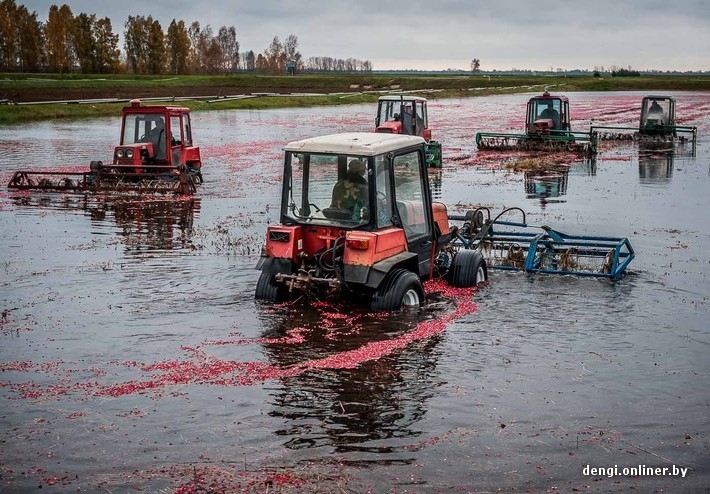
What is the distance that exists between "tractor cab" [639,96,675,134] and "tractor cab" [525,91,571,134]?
720 centimetres

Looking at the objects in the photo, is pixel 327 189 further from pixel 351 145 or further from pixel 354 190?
pixel 351 145

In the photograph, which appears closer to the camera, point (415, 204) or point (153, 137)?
point (415, 204)

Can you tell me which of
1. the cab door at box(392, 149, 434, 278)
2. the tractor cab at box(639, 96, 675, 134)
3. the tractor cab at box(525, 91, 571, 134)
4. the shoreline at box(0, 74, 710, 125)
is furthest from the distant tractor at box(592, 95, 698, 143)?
the cab door at box(392, 149, 434, 278)

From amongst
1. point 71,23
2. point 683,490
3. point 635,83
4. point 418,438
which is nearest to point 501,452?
point 418,438

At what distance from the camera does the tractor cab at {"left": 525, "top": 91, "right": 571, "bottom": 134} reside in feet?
137

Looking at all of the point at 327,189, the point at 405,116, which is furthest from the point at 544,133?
the point at 327,189

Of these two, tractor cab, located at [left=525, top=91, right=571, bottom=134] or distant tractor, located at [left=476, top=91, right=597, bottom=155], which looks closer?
distant tractor, located at [left=476, top=91, right=597, bottom=155]

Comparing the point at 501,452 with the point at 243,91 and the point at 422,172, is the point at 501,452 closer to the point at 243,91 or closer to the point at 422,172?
the point at 422,172

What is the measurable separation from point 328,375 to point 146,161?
1727 centimetres

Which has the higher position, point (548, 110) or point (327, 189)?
point (548, 110)

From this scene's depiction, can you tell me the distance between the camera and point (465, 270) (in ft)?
48.6

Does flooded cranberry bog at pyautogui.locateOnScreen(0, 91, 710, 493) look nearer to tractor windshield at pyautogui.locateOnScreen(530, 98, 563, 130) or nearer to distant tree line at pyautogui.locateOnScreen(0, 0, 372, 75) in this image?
tractor windshield at pyautogui.locateOnScreen(530, 98, 563, 130)

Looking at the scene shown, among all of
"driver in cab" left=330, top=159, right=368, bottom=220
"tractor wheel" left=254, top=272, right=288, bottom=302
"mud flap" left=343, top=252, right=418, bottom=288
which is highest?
"driver in cab" left=330, top=159, right=368, bottom=220

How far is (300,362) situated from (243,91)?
93.7 m
